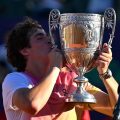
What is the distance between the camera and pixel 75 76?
99.3 inches

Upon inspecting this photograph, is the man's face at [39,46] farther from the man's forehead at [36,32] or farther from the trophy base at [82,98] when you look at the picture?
the trophy base at [82,98]

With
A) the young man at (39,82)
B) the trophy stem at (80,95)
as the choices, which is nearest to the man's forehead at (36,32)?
the young man at (39,82)

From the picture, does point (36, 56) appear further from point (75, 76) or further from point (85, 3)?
point (85, 3)

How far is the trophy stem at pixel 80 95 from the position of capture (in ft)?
7.86

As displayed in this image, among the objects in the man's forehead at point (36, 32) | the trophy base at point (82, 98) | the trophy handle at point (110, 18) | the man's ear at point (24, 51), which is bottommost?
the trophy base at point (82, 98)

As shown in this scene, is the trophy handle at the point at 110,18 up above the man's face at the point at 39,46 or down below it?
above

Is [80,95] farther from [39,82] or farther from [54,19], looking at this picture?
[54,19]

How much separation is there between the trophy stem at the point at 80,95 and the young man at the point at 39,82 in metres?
0.04

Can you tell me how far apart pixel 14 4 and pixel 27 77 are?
1.20 m

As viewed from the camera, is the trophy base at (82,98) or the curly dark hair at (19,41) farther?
the curly dark hair at (19,41)

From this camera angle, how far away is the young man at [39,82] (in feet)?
7.55

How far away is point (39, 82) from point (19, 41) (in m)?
0.23

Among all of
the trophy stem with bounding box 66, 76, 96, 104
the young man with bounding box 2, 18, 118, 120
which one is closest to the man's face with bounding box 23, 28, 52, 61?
the young man with bounding box 2, 18, 118, 120

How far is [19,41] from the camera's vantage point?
8.27ft
